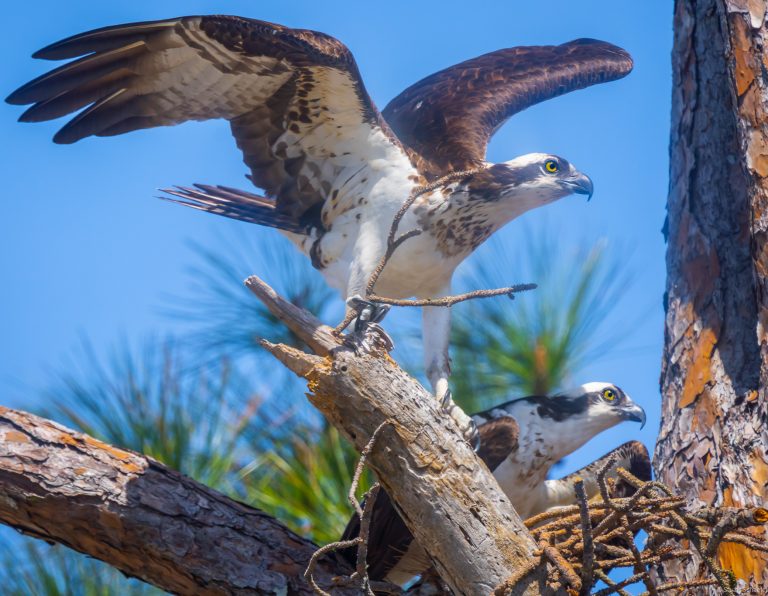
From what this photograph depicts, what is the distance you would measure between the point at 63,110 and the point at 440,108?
1986mm

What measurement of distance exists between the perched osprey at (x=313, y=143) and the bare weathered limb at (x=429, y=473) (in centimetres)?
130

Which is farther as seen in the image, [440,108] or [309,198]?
[440,108]

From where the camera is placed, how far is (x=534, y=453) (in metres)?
4.57

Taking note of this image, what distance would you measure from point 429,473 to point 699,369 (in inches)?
51.8

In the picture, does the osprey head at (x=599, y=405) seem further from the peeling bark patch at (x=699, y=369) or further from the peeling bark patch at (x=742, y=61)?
the peeling bark patch at (x=742, y=61)

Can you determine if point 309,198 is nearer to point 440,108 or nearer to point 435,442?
point 440,108

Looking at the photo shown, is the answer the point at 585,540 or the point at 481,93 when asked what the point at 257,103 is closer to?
the point at 481,93

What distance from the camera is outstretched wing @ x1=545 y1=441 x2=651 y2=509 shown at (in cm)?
449

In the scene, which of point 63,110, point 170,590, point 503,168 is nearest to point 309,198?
point 503,168

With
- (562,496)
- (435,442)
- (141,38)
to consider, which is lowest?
(562,496)

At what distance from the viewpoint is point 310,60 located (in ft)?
13.9

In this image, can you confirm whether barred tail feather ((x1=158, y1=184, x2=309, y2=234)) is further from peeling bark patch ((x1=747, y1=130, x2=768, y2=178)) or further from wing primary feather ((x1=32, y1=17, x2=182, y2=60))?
peeling bark patch ((x1=747, y1=130, x2=768, y2=178))

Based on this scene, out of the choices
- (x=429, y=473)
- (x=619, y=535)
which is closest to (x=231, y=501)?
(x=429, y=473)

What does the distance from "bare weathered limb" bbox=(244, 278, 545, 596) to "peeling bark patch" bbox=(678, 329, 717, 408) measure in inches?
43.6
